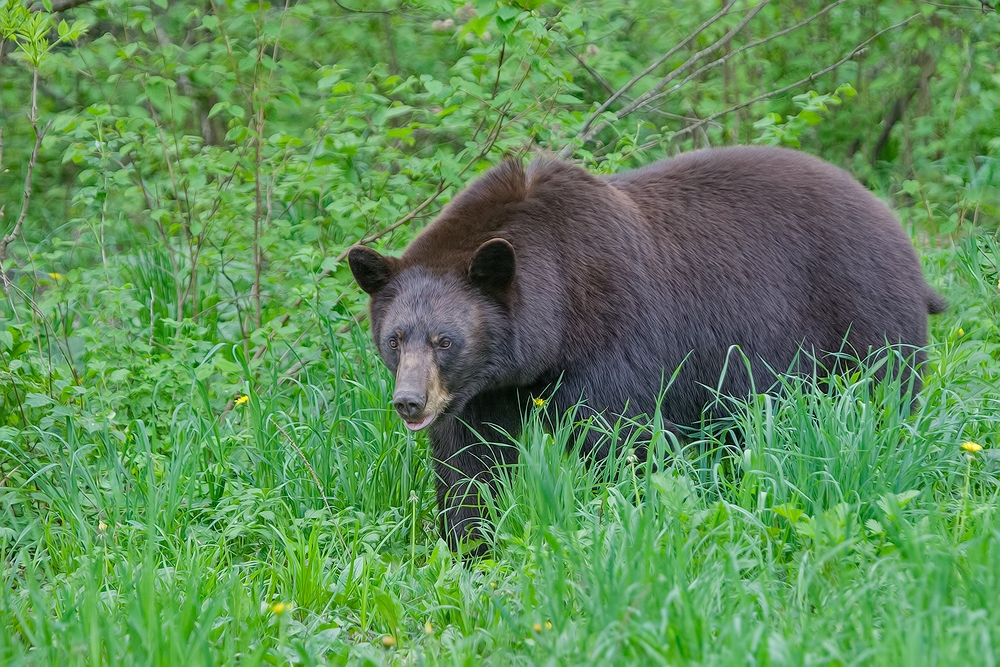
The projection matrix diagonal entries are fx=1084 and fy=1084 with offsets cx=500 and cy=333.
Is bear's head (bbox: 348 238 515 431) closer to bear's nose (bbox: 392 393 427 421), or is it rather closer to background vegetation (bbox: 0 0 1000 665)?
bear's nose (bbox: 392 393 427 421)

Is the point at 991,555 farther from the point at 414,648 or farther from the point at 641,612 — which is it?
the point at 414,648

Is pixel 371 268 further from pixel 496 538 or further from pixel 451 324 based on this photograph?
pixel 496 538

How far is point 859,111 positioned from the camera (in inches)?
385

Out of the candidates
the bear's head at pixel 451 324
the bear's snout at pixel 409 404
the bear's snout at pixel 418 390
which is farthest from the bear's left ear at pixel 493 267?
the bear's snout at pixel 409 404

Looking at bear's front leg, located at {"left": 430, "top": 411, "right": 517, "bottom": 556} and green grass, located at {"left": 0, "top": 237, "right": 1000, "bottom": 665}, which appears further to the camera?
bear's front leg, located at {"left": 430, "top": 411, "right": 517, "bottom": 556}

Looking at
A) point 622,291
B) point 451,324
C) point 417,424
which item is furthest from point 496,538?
point 622,291

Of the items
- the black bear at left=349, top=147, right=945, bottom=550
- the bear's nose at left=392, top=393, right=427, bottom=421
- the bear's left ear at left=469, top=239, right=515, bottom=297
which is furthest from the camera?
the black bear at left=349, top=147, right=945, bottom=550

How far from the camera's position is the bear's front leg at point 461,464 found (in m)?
4.28

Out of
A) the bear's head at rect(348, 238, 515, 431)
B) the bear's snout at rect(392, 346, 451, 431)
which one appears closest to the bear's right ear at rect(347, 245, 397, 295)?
the bear's head at rect(348, 238, 515, 431)

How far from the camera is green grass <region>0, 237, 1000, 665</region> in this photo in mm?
2666

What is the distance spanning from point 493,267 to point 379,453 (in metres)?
0.98

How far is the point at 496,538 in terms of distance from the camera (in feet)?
12.0

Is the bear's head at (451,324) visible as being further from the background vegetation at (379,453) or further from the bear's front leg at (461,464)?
the background vegetation at (379,453)

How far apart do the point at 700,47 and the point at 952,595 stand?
6329mm
